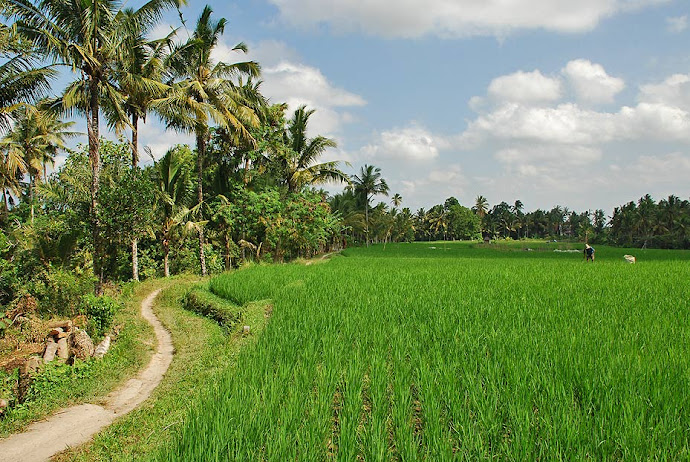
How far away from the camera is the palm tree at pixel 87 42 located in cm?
867

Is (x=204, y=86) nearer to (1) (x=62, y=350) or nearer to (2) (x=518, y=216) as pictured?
(1) (x=62, y=350)

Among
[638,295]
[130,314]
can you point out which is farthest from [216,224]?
[638,295]

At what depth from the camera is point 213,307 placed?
27.6 feet

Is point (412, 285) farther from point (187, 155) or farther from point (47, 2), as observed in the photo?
point (187, 155)

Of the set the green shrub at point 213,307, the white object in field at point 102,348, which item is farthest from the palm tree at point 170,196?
the white object in field at point 102,348

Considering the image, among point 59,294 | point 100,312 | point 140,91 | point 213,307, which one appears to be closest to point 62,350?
point 100,312

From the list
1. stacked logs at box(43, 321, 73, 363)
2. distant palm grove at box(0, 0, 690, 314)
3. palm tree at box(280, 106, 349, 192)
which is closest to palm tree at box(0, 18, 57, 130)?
distant palm grove at box(0, 0, 690, 314)

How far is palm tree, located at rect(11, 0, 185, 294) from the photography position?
8.67 m

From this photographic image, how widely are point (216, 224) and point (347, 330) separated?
12.5m

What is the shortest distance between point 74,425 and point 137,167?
877 centimetres

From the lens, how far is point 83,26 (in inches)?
348

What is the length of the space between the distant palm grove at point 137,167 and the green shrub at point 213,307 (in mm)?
2219

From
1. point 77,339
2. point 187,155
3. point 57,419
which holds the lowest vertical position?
point 57,419

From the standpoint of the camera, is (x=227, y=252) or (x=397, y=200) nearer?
(x=227, y=252)
